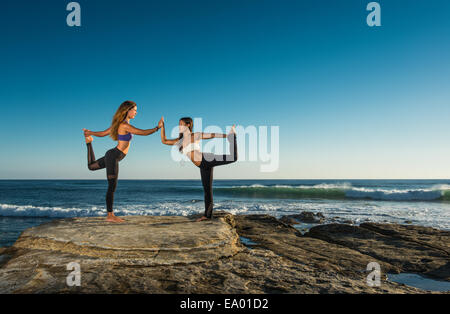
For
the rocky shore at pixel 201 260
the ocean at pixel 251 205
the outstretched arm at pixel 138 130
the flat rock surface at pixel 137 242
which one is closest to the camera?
the rocky shore at pixel 201 260

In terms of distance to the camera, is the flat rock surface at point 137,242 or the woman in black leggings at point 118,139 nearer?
the flat rock surface at point 137,242

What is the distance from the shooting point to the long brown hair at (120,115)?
5250 millimetres

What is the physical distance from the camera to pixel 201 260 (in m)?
3.25

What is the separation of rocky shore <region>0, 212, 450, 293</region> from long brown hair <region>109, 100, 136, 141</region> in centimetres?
194

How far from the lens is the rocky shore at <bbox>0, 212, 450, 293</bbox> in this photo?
251 centimetres

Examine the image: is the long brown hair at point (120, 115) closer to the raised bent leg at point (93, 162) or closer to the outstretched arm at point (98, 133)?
the outstretched arm at point (98, 133)

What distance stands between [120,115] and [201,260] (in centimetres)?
355

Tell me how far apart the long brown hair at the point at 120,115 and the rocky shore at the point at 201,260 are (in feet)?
6.37

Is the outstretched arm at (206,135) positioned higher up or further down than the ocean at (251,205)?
higher up

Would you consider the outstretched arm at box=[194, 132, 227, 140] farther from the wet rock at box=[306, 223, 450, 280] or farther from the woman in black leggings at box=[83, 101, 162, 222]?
the wet rock at box=[306, 223, 450, 280]

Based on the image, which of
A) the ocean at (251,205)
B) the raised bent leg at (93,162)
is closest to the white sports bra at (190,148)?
the raised bent leg at (93,162)

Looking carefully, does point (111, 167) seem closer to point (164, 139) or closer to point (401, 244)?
point (164, 139)

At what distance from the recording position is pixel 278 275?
2859 mm
